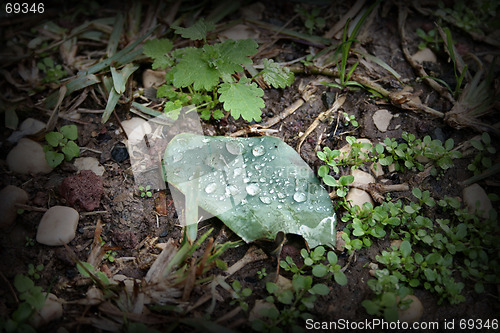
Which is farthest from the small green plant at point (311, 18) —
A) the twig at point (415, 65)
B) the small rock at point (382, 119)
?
the small rock at point (382, 119)

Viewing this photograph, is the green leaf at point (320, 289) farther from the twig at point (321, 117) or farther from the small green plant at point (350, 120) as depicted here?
the small green plant at point (350, 120)

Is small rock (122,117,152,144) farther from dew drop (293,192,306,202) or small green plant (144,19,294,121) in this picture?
dew drop (293,192,306,202)

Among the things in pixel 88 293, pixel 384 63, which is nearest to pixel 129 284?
pixel 88 293

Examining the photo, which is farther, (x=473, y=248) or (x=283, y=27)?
(x=283, y=27)

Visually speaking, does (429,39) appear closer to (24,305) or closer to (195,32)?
(195,32)

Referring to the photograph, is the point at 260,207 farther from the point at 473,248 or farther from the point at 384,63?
the point at 384,63

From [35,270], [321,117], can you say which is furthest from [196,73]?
[35,270]
